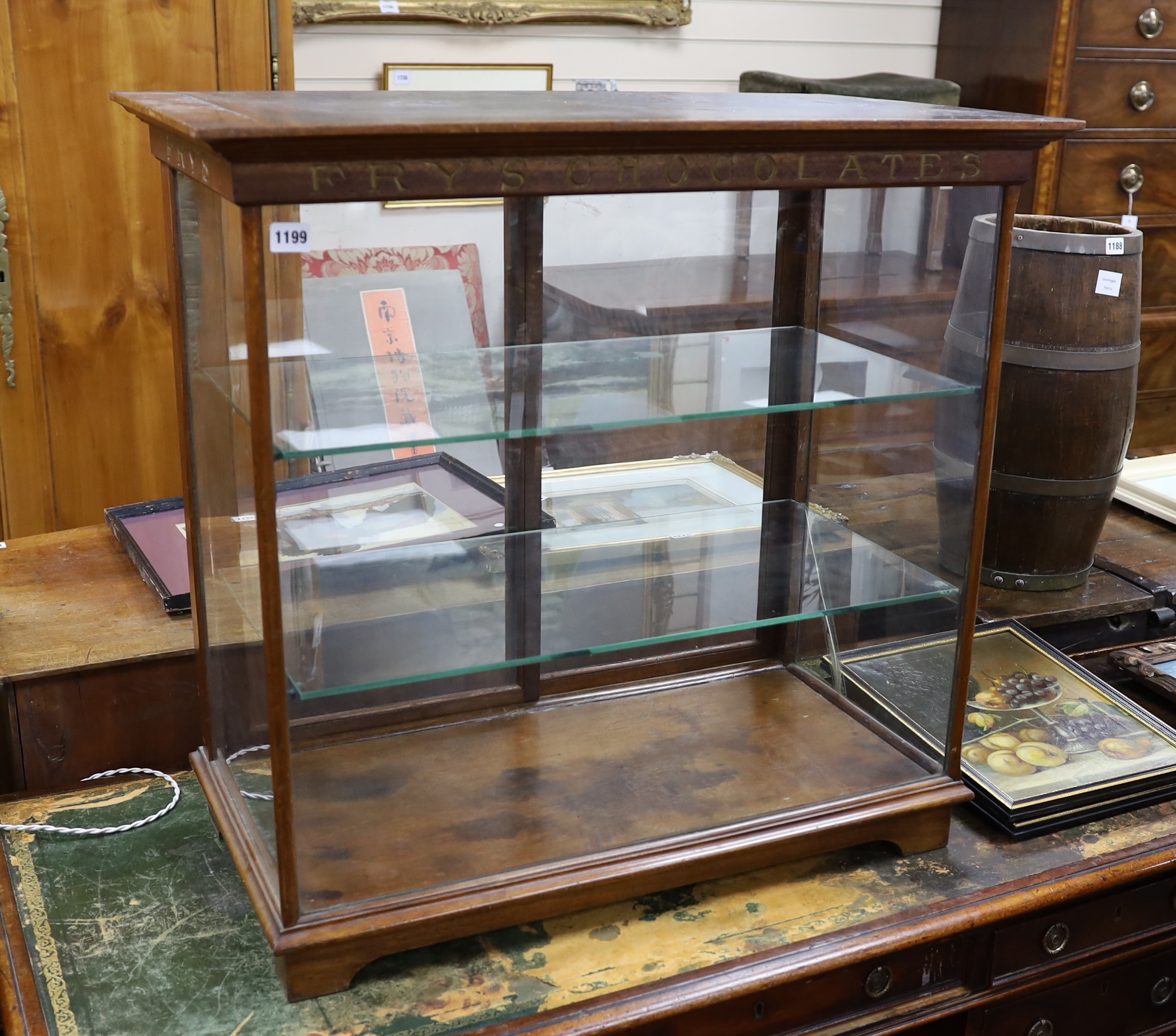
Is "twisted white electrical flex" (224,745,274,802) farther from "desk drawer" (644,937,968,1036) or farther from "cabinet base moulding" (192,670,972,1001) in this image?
"desk drawer" (644,937,968,1036)

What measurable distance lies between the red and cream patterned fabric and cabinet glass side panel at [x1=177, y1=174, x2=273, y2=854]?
10 centimetres

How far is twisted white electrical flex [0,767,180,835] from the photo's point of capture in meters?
1.67

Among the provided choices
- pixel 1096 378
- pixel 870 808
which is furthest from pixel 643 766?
pixel 1096 378

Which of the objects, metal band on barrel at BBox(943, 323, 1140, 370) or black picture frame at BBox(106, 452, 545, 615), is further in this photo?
metal band on barrel at BBox(943, 323, 1140, 370)

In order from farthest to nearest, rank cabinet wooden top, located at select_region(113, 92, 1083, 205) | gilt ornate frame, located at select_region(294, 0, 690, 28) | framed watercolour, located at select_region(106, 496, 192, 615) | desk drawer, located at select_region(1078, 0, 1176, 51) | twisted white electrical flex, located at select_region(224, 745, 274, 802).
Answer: desk drawer, located at select_region(1078, 0, 1176, 51)
gilt ornate frame, located at select_region(294, 0, 690, 28)
framed watercolour, located at select_region(106, 496, 192, 615)
twisted white electrical flex, located at select_region(224, 745, 274, 802)
cabinet wooden top, located at select_region(113, 92, 1083, 205)

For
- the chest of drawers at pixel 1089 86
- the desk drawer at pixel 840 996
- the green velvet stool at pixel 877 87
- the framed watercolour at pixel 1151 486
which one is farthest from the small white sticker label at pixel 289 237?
the chest of drawers at pixel 1089 86

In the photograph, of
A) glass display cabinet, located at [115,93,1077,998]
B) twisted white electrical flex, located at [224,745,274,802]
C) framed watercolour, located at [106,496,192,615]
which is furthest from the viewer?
framed watercolour, located at [106,496,192,615]

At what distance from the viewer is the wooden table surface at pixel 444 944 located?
4.57 ft

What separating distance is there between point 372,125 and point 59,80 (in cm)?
197

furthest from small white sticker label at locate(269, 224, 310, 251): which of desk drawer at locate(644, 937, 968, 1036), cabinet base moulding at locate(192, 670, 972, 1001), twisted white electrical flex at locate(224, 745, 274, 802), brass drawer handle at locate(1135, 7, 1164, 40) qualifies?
brass drawer handle at locate(1135, 7, 1164, 40)

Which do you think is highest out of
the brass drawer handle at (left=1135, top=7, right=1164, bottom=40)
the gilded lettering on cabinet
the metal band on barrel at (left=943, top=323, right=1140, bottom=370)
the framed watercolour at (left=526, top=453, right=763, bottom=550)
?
the brass drawer handle at (left=1135, top=7, right=1164, bottom=40)

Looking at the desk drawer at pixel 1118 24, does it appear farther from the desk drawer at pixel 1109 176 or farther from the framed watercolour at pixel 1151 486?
the framed watercolour at pixel 1151 486

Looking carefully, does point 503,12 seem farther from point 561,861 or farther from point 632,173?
point 561,861

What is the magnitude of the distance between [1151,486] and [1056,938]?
4.45ft
